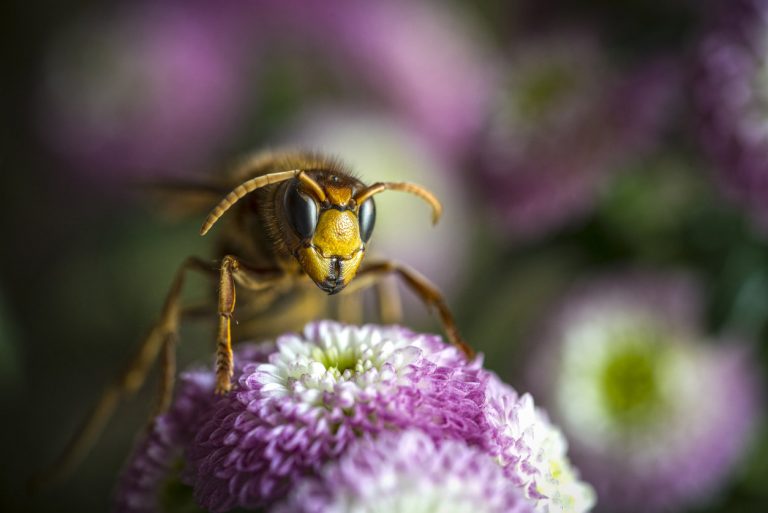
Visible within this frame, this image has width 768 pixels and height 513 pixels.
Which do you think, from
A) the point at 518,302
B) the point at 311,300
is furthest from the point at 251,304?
the point at 518,302

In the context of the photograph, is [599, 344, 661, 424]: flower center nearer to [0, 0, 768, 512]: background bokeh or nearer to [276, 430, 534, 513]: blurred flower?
[0, 0, 768, 512]: background bokeh

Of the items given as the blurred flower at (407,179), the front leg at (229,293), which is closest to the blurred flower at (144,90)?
the blurred flower at (407,179)

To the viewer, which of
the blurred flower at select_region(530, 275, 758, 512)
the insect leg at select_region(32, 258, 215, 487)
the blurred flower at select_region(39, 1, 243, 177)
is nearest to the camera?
the insect leg at select_region(32, 258, 215, 487)

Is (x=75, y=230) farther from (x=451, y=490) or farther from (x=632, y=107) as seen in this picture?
(x=451, y=490)

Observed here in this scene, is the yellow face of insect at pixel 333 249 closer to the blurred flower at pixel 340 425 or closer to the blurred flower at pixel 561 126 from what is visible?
the blurred flower at pixel 340 425

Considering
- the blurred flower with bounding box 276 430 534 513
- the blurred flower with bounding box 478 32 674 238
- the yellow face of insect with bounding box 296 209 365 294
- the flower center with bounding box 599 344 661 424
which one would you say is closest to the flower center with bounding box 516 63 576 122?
the blurred flower with bounding box 478 32 674 238
